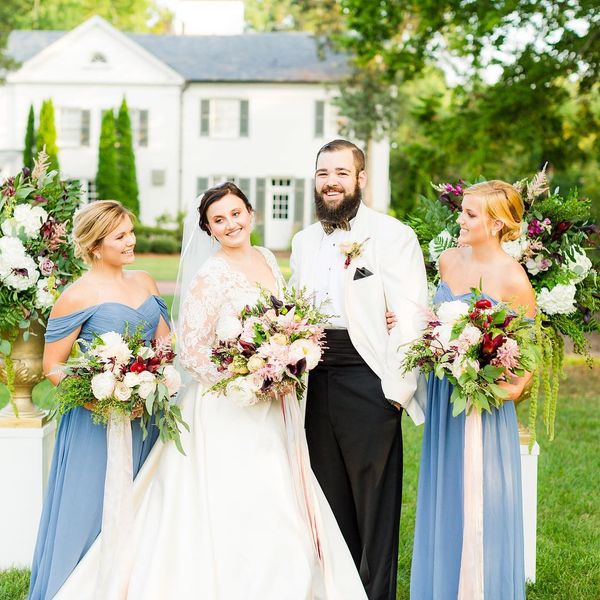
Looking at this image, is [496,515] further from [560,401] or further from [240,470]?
[560,401]

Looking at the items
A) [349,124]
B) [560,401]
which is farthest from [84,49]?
[560,401]

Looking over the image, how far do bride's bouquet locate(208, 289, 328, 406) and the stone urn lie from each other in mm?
1726

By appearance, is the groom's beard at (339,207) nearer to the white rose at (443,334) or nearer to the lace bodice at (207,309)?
the lace bodice at (207,309)

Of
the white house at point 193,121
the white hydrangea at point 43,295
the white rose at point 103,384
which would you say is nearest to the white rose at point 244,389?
the white rose at point 103,384

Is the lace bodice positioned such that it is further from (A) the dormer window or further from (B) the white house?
(A) the dormer window

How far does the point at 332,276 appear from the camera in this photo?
5082 millimetres

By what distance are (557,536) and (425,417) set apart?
230 cm

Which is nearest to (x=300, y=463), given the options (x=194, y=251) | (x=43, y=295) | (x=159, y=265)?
(x=194, y=251)

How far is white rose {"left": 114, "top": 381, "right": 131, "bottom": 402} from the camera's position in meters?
4.51

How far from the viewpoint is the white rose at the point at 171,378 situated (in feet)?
15.1

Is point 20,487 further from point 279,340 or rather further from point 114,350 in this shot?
point 279,340

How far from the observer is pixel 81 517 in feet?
16.0

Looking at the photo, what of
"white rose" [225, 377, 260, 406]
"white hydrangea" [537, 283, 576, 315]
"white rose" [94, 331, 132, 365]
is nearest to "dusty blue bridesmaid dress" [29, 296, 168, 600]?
"white rose" [94, 331, 132, 365]

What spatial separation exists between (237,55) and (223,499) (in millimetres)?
35564
